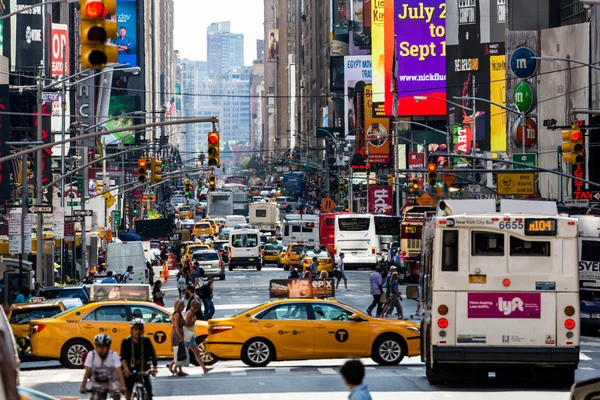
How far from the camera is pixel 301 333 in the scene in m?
26.2

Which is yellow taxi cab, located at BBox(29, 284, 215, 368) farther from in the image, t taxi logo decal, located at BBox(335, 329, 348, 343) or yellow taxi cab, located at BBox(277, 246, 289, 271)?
yellow taxi cab, located at BBox(277, 246, 289, 271)

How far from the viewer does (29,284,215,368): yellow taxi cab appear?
89.8 feet

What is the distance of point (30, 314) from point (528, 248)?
14.0 metres

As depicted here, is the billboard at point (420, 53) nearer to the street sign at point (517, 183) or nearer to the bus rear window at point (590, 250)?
the street sign at point (517, 183)

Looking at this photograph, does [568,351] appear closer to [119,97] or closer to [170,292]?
[170,292]

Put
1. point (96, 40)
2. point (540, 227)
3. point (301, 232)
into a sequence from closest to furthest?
point (96, 40) < point (540, 227) < point (301, 232)

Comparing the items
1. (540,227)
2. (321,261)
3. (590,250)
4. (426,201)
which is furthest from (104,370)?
(426,201)

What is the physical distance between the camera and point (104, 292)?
34.1 m

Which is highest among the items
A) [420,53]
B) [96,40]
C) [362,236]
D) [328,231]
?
[420,53]

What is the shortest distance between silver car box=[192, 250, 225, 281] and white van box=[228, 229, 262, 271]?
430 inches

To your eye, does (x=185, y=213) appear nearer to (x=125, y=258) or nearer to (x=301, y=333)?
(x=125, y=258)

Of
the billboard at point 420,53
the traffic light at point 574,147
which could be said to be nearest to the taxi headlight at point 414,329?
the traffic light at point 574,147

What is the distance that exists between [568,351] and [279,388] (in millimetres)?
4970

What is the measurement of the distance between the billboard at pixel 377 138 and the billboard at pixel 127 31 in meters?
41.4
